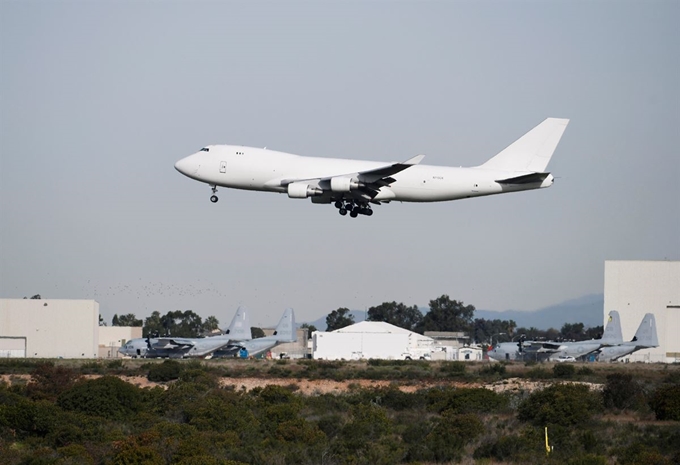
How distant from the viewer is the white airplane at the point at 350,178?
52.6 meters

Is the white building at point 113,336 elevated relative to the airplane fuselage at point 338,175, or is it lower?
lower

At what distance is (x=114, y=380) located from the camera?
47.7m

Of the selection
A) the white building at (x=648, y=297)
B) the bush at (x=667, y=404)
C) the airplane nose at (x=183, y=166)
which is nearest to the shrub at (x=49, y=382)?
the airplane nose at (x=183, y=166)

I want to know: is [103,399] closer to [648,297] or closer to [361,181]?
[361,181]

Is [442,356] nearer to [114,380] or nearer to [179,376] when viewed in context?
[179,376]

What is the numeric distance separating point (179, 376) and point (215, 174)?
12.9 metres

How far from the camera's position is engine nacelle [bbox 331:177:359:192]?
52312 millimetres

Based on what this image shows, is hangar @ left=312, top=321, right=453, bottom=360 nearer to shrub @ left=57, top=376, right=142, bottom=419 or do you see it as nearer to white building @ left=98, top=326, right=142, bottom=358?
white building @ left=98, top=326, right=142, bottom=358

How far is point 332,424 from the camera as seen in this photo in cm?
4044

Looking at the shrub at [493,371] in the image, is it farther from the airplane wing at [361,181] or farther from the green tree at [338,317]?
the green tree at [338,317]

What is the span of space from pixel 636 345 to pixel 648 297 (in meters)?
17.1

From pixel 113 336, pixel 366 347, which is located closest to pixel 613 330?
pixel 366 347

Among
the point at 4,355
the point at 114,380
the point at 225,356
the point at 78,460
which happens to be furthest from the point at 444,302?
the point at 78,460

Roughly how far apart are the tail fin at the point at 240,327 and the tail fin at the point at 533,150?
43.6 meters
